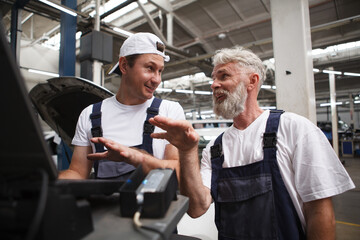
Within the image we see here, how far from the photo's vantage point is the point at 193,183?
1.16m

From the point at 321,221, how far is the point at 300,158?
12.5 inches

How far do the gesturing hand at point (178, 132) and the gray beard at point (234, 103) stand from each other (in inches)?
25.1

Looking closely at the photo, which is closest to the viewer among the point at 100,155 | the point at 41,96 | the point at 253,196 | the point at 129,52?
the point at 100,155

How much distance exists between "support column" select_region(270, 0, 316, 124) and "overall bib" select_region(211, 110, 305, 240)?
1239 millimetres

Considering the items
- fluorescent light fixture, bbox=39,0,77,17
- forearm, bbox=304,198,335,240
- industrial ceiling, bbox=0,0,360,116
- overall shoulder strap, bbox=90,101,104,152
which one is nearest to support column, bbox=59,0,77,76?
fluorescent light fixture, bbox=39,0,77,17

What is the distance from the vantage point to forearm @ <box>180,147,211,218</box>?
3.29 ft

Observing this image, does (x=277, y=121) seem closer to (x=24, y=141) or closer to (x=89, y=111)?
(x=89, y=111)

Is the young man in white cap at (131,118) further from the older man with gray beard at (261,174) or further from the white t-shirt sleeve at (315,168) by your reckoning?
the white t-shirt sleeve at (315,168)

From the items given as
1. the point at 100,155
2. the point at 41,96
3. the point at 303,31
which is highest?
the point at 303,31

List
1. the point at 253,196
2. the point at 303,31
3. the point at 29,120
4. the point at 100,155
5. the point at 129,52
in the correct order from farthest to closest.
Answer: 1. the point at 303,31
2. the point at 129,52
3. the point at 253,196
4. the point at 100,155
5. the point at 29,120

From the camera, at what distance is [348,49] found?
791cm

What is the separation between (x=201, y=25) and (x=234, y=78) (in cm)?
559

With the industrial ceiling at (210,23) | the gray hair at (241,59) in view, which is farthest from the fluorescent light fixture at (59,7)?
the gray hair at (241,59)

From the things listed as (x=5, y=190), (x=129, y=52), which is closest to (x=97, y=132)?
(x=129, y=52)
